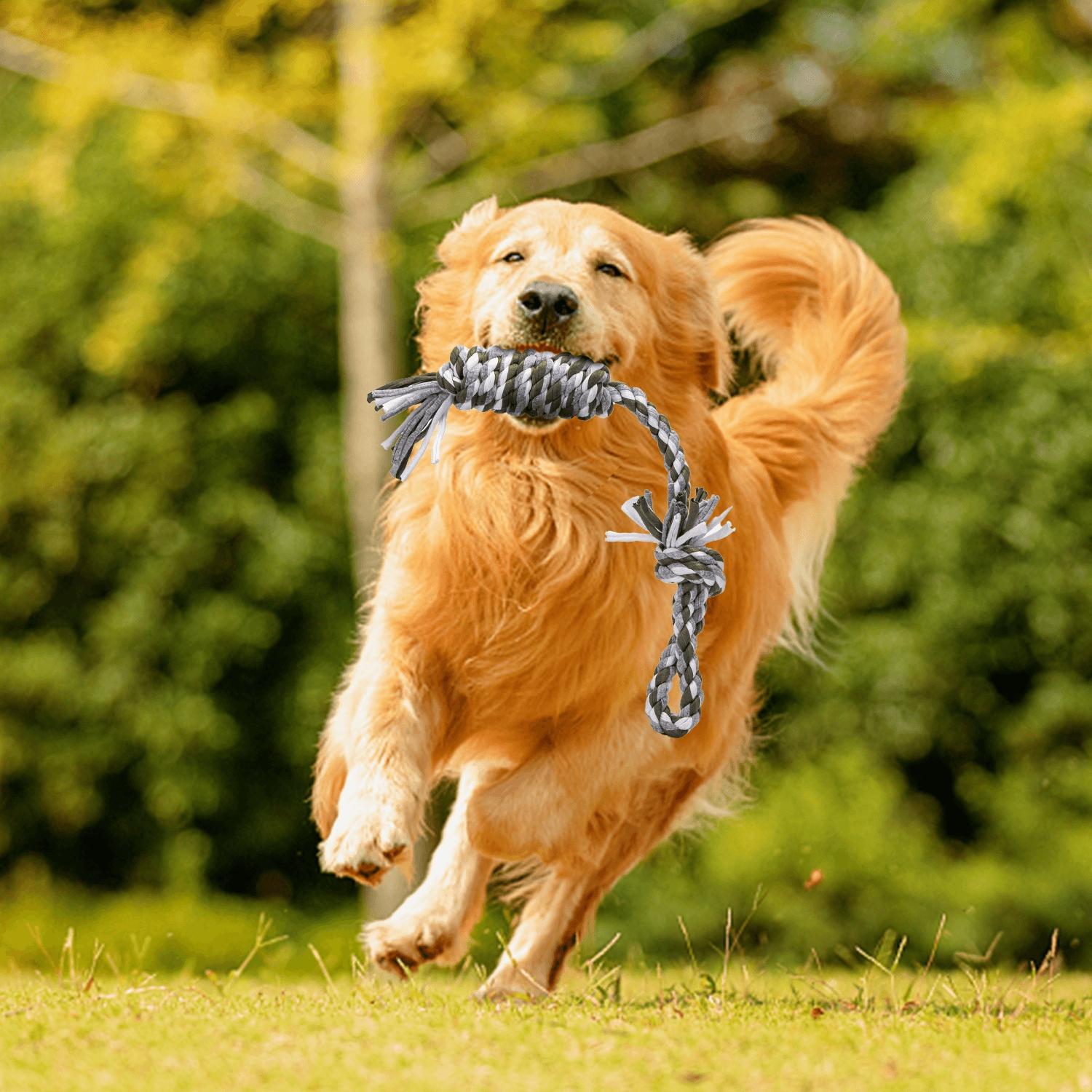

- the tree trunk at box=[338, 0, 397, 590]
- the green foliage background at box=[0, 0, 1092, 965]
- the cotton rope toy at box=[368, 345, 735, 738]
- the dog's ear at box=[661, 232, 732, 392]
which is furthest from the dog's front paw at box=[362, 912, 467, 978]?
the green foliage background at box=[0, 0, 1092, 965]

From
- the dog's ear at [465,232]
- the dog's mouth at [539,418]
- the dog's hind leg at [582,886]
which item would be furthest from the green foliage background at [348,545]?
the dog's mouth at [539,418]

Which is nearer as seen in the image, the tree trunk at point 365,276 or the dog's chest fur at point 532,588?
the dog's chest fur at point 532,588

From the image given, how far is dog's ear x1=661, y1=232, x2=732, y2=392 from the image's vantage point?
13.4 feet

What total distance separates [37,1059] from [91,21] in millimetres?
7775

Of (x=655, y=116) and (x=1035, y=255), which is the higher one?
(x=655, y=116)

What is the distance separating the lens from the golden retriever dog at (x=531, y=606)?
380 cm

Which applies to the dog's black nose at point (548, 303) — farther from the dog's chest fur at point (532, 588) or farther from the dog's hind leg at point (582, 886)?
the dog's hind leg at point (582, 886)

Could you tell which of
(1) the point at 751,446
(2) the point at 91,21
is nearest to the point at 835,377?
(1) the point at 751,446

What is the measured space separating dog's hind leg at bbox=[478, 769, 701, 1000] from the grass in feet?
0.68

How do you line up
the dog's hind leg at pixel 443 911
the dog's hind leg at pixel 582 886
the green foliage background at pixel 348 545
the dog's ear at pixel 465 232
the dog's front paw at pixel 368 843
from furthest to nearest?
the green foliage background at pixel 348 545, the dog's hind leg at pixel 582 886, the dog's ear at pixel 465 232, the dog's hind leg at pixel 443 911, the dog's front paw at pixel 368 843

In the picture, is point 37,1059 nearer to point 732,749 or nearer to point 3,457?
point 732,749

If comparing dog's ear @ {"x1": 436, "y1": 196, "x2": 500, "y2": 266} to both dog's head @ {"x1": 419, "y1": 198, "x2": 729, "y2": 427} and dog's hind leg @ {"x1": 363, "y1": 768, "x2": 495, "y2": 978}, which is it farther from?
dog's hind leg @ {"x1": 363, "y1": 768, "x2": 495, "y2": 978}

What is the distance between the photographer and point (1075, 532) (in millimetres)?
10344

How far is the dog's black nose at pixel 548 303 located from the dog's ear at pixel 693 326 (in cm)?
48
